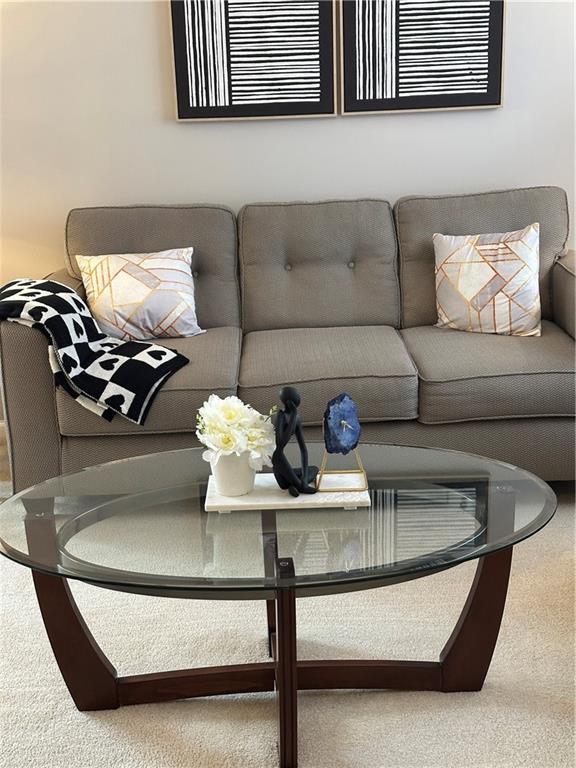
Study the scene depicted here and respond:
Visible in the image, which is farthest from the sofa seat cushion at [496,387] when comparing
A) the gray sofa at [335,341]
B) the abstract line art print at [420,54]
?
the abstract line art print at [420,54]

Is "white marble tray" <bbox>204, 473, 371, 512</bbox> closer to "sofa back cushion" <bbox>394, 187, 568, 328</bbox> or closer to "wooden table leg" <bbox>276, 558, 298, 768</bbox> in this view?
"wooden table leg" <bbox>276, 558, 298, 768</bbox>

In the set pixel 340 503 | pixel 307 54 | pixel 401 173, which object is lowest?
pixel 340 503

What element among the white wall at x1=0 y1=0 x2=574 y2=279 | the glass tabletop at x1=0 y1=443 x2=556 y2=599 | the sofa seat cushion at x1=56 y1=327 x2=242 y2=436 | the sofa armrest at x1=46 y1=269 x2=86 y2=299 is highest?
the white wall at x1=0 y1=0 x2=574 y2=279

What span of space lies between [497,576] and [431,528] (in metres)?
0.25

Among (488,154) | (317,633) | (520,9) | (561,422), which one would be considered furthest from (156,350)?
(520,9)

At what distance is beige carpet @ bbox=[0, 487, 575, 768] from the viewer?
1748 millimetres

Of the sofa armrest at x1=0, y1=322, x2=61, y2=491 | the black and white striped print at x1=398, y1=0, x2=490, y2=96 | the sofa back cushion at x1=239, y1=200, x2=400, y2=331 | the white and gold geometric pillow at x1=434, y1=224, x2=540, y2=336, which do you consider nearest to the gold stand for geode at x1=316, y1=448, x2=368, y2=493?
the sofa armrest at x1=0, y1=322, x2=61, y2=491

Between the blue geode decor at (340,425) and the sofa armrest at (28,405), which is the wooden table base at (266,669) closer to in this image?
the blue geode decor at (340,425)

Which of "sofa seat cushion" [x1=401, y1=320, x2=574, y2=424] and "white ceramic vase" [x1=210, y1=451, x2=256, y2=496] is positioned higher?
"white ceramic vase" [x1=210, y1=451, x2=256, y2=496]

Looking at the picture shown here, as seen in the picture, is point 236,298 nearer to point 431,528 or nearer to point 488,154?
point 488,154

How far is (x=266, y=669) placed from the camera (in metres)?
1.90

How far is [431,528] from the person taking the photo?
1.72 meters

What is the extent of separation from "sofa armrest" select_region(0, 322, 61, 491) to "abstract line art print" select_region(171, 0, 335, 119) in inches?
48.4

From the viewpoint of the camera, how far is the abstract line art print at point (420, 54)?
11.1ft
